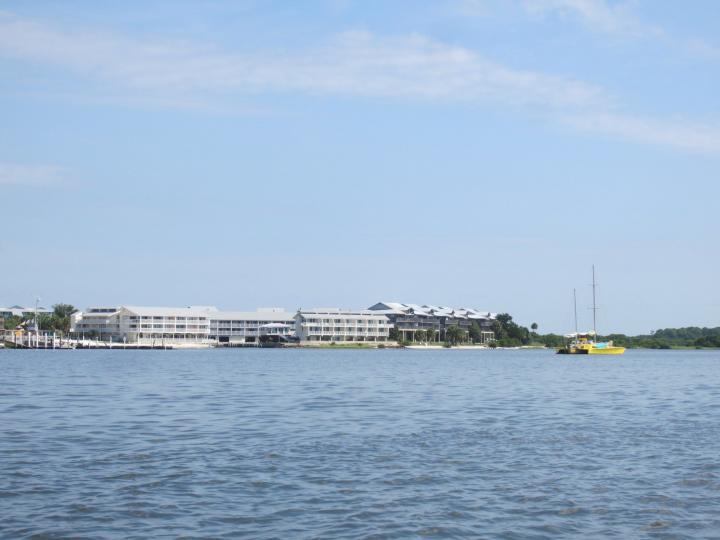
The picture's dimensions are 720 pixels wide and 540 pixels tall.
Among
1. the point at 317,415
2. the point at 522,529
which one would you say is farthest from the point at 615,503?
the point at 317,415

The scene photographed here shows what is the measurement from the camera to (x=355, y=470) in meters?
22.4

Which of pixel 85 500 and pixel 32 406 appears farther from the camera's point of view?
pixel 32 406

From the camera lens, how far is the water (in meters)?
16.7

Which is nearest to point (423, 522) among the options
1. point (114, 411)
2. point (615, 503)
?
point (615, 503)

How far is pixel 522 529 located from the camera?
16344mm

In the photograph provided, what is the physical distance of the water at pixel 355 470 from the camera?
1670 cm

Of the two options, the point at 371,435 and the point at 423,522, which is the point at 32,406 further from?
the point at 423,522

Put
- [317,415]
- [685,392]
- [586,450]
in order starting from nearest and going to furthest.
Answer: [586,450] < [317,415] < [685,392]

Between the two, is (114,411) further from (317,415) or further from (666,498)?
(666,498)

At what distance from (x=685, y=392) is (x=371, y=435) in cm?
3356

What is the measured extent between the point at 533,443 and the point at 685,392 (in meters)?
32.0

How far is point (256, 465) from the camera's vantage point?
906 inches

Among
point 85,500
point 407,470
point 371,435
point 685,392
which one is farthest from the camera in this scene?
point 685,392

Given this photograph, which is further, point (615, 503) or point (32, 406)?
point (32, 406)
